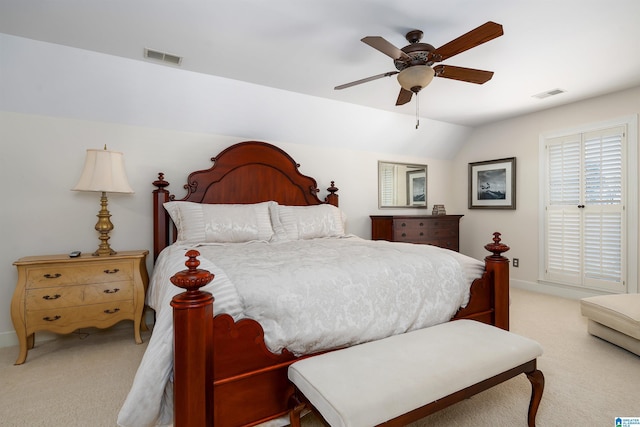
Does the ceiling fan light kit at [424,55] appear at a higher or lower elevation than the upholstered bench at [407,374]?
higher

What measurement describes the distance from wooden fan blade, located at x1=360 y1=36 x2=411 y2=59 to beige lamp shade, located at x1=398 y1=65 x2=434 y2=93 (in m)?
0.09

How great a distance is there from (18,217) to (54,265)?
2.34ft

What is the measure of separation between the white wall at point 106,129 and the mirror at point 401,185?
3.57ft

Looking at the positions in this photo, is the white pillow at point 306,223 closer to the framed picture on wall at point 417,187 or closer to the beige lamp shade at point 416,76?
the beige lamp shade at point 416,76

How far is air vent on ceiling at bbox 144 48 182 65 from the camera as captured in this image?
2.61 m

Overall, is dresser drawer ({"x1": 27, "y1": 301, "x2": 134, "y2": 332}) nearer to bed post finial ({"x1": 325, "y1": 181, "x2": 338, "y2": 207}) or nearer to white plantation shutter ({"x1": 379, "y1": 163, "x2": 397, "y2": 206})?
bed post finial ({"x1": 325, "y1": 181, "x2": 338, "y2": 207})

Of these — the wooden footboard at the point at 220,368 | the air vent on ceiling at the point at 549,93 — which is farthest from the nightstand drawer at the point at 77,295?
the air vent on ceiling at the point at 549,93

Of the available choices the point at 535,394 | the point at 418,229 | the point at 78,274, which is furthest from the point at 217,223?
the point at 418,229

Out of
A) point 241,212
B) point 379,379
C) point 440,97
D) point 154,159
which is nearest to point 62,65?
point 154,159

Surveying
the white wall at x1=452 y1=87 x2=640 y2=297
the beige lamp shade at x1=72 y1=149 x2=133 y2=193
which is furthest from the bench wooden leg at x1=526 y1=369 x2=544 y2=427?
the beige lamp shade at x1=72 y1=149 x2=133 y2=193

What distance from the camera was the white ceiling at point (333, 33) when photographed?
6.72 feet

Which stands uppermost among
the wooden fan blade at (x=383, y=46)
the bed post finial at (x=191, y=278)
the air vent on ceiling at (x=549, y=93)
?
the air vent on ceiling at (x=549, y=93)

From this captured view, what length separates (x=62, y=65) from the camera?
258 cm

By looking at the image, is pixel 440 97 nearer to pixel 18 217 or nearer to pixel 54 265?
pixel 54 265
